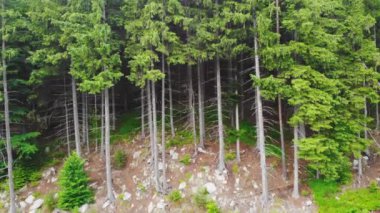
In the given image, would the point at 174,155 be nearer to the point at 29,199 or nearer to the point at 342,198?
the point at 29,199

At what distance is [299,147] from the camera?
48.3ft

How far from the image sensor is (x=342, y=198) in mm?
14898

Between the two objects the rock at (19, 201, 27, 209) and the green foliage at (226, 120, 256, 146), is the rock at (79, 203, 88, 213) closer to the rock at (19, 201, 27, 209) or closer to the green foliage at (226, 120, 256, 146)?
the rock at (19, 201, 27, 209)

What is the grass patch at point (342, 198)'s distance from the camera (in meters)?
14.2

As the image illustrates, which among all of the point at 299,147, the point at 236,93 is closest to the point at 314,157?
the point at 299,147

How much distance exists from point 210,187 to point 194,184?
867mm

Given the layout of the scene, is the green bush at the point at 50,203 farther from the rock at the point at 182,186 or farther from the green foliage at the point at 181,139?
the green foliage at the point at 181,139

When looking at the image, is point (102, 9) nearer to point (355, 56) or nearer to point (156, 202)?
point (156, 202)

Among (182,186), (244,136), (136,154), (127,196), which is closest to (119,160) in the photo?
(136,154)

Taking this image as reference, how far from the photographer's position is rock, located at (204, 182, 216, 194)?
15266mm

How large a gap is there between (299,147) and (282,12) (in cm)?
671

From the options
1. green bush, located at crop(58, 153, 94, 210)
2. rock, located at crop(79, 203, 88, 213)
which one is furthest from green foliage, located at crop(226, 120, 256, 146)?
rock, located at crop(79, 203, 88, 213)

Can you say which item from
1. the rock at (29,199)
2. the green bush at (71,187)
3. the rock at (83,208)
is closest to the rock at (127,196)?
the rock at (83,208)

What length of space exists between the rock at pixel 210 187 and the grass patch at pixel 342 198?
5.03 meters
